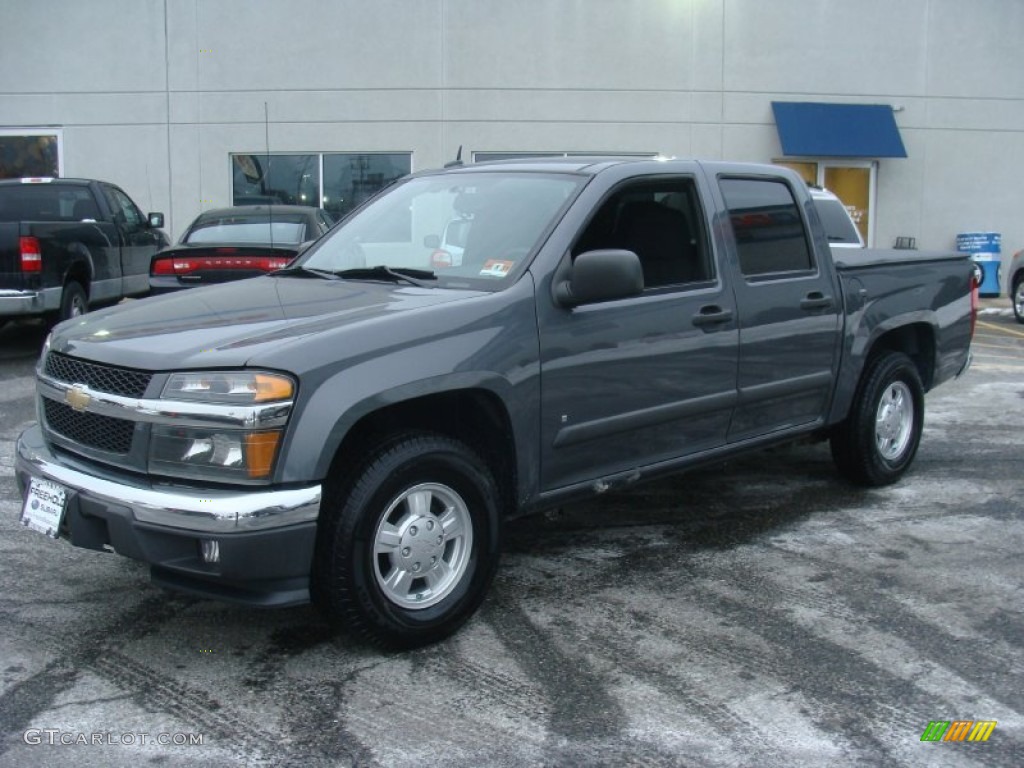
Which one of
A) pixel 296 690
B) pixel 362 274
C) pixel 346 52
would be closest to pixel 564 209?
pixel 362 274

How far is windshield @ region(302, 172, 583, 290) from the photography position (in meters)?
4.51

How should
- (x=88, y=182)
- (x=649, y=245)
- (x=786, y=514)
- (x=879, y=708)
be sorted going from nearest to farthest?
(x=879, y=708) < (x=649, y=245) < (x=786, y=514) < (x=88, y=182)

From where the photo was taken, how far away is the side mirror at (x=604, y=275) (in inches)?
167

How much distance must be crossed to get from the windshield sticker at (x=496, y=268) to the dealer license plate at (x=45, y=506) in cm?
180

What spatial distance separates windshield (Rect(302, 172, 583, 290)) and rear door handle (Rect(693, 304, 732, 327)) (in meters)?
0.82

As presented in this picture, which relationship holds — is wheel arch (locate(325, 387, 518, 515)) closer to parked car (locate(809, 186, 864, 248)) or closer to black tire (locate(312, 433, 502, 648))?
black tire (locate(312, 433, 502, 648))

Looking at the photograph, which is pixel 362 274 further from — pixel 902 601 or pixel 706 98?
pixel 706 98

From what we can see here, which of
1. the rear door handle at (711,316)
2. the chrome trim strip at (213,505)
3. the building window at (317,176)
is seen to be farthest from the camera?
Result: the building window at (317,176)

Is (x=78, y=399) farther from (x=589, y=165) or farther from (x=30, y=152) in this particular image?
(x=30, y=152)

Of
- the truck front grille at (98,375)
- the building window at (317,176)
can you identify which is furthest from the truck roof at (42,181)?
the truck front grille at (98,375)

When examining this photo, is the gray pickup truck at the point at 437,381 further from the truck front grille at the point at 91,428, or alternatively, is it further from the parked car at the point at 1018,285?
the parked car at the point at 1018,285

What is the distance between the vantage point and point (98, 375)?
386 cm

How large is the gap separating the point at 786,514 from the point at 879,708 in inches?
93.4

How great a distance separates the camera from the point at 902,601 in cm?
462
